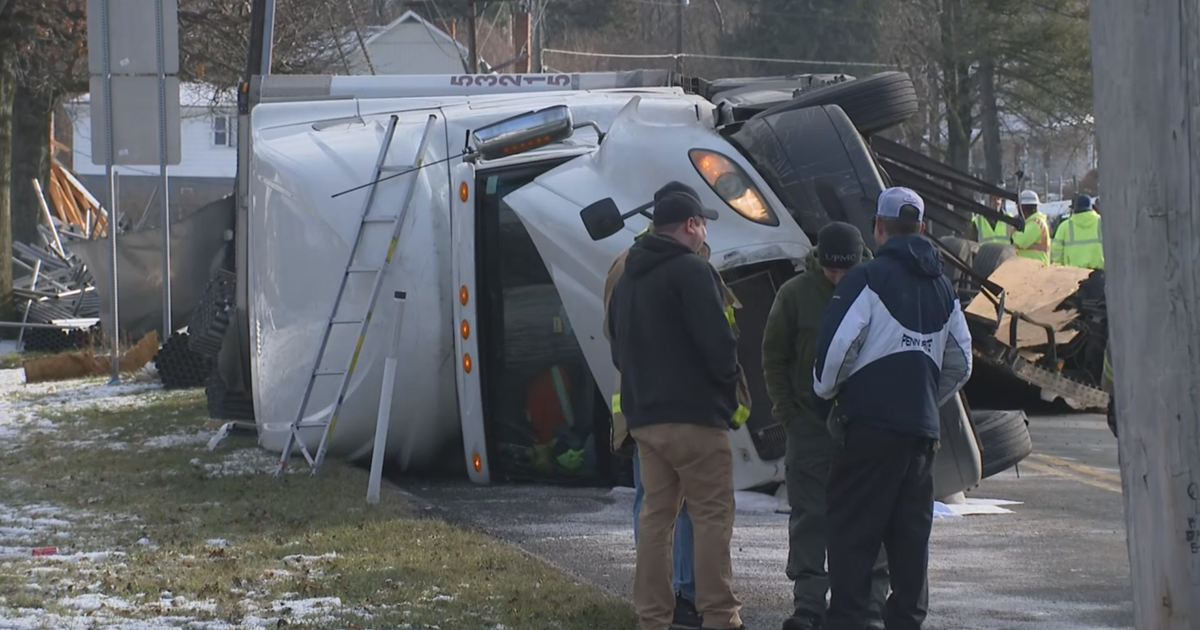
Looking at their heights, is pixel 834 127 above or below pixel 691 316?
above

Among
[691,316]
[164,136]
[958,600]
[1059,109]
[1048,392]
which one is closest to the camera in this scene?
[691,316]

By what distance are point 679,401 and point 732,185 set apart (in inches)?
126

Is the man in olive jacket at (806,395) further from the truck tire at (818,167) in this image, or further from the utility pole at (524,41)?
the utility pole at (524,41)

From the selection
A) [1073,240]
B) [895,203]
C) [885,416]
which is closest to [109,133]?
[1073,240]

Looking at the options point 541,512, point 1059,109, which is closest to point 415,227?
point 541,512

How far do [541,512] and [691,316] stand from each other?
338 centimetres

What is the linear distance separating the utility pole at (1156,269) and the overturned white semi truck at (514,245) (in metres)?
3.70

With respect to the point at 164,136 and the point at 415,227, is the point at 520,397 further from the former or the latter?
the point at 164,136

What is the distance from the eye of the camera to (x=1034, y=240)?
17547 millimetres

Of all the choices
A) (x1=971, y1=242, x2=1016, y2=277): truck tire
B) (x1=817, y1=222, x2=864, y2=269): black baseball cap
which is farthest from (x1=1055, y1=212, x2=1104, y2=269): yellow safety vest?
(x1=817, y1=222, x2=864, y2=269): black baseball cap

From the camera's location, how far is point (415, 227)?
10.1 m

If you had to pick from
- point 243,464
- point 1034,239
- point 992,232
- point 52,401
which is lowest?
point 243,464

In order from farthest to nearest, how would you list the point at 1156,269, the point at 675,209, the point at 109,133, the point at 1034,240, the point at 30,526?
the point at 1034,240 < the point at 109,133 < the point at 30,526 < the point at 675,209 < the point at 1156,269

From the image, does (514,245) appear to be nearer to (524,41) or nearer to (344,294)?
(344,294)
